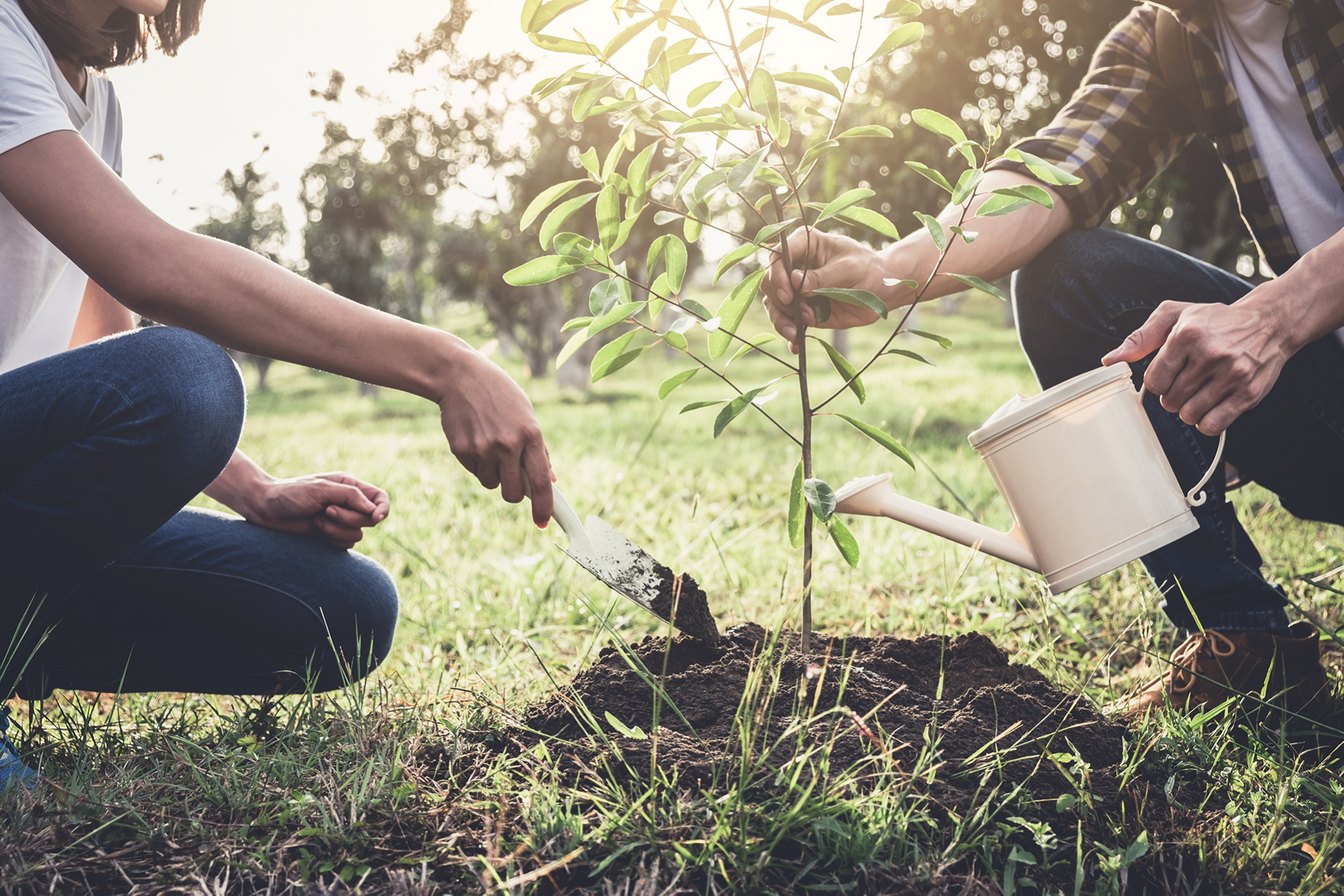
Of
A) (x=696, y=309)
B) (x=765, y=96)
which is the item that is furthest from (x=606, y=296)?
(x=765, y=96)

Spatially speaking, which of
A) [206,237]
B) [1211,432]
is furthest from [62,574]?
[1211,432]

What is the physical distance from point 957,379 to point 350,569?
8.95 m

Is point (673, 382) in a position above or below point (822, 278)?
below

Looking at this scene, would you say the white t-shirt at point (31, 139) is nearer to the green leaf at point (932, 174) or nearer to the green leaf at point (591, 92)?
the green leaf at point (591, 92)

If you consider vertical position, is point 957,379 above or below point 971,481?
below

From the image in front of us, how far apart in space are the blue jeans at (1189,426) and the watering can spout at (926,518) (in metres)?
0.40

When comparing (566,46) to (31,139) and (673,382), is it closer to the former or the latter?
(673,382)

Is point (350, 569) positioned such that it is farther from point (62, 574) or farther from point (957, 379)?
point (957, 379)

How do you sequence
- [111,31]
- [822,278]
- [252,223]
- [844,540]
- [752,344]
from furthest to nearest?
[252,223] < [111,31] < [822,278] < [752,344] < [844,540]

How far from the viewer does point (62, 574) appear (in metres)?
1.35

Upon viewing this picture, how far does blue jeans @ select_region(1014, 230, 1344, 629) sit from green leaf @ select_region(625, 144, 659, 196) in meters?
1.03

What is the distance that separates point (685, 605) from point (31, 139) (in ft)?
4.02

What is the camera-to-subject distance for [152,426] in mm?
1277

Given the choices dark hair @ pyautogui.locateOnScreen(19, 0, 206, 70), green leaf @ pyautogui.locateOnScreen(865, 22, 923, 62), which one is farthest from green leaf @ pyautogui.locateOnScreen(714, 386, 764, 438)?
dark hair @ pyautogui.locateOnScreen(19, 0, 206, 70)
